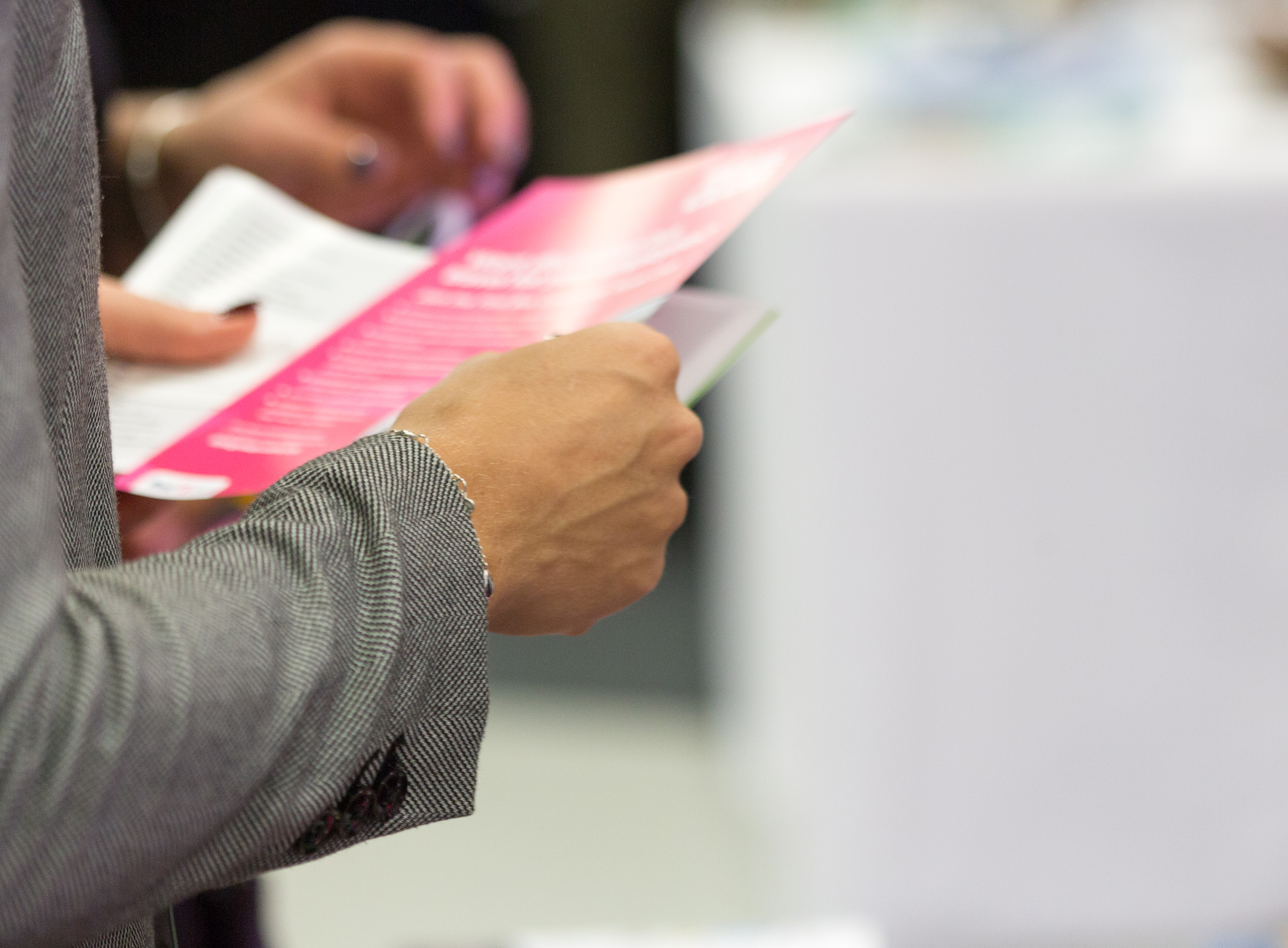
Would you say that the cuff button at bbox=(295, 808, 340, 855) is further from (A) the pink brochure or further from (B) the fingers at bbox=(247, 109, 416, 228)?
(B) the fingers at bbox=(247, 109, 416, 228)

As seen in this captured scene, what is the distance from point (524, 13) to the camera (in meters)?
2.23

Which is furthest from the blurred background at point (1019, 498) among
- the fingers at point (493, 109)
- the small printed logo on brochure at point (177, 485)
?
the small printed logo on brochure at point (177, 485)

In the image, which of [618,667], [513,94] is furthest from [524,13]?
[513,94]

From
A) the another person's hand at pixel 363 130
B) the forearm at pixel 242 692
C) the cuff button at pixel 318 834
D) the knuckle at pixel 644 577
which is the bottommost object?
the cuff button at pixel 318 834

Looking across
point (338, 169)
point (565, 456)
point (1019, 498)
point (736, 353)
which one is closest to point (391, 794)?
point (565, 456)

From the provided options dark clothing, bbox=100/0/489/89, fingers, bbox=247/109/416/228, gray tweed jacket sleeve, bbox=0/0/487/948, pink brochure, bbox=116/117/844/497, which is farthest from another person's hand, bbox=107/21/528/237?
dark clothing, bbox=100/0/489/89

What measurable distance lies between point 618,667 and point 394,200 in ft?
4.40

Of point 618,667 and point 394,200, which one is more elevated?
point 394,200

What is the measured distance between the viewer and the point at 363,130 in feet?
3.13

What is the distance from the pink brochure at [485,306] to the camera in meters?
0.54

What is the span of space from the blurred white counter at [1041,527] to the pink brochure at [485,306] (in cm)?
68

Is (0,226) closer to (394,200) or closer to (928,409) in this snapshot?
(394,200)

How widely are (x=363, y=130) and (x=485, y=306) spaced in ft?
1.31

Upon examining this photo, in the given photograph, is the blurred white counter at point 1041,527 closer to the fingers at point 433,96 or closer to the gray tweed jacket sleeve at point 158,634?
the fingers at point 433,96
